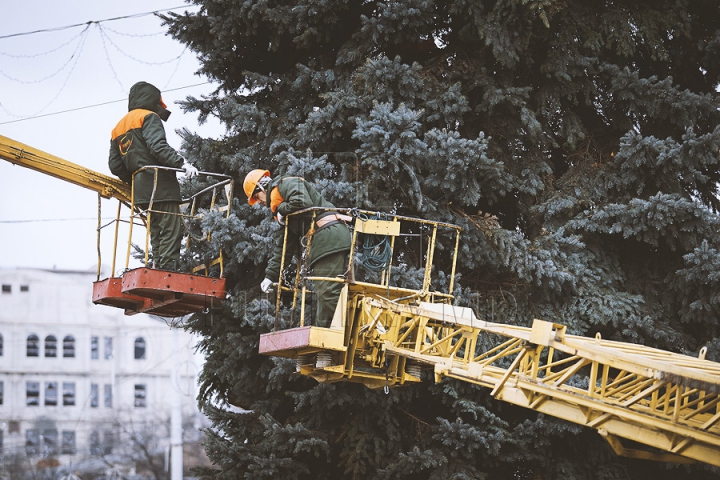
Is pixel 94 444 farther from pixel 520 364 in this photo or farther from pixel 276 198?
pixel 520 364

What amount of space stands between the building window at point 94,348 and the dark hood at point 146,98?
13.6 m

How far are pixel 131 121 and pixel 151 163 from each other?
1.82 feet

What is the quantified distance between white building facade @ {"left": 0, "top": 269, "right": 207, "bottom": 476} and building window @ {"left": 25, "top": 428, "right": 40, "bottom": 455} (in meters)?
0.02

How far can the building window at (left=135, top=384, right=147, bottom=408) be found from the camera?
23031 mm

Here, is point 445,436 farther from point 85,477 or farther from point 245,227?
→ point 85,477

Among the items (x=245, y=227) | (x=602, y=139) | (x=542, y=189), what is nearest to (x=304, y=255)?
(x=245, y=227)

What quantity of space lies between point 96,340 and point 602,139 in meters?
14.8

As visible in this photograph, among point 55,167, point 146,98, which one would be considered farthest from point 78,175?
point 146,98

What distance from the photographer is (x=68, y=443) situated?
21.8m

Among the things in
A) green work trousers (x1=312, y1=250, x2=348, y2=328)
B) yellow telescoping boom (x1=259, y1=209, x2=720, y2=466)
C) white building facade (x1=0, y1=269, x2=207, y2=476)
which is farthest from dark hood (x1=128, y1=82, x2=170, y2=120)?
white building facade (x1=0, y1=269, x2=207, y2=476)

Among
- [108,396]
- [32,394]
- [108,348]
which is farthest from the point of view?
[108,348]

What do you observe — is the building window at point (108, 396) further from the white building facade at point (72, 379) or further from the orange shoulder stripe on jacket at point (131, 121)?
the orange shoulder stripe on jacket at point (131, 121)

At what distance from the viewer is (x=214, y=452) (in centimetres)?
1142

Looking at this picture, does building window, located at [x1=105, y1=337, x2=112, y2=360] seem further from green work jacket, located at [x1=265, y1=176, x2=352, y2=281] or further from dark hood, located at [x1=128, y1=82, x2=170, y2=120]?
green work jacket, located at [x1=265, y1=176, x2=352, y2=281]
